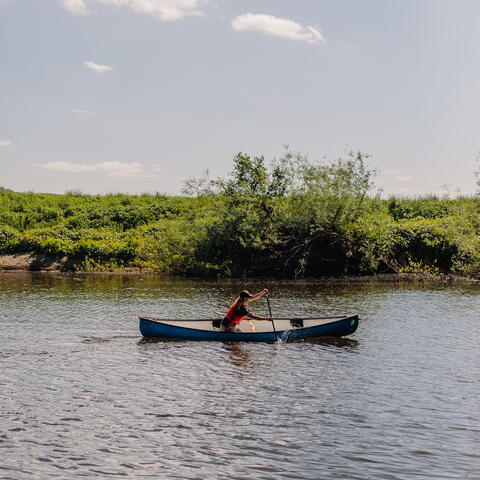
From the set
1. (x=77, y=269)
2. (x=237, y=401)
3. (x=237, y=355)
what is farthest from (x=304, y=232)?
(x=237, y=401)

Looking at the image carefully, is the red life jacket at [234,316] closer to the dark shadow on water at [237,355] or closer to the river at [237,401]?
the dark shadow on water at [237,355]

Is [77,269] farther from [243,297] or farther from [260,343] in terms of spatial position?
[260,343]

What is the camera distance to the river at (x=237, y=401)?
11141mm

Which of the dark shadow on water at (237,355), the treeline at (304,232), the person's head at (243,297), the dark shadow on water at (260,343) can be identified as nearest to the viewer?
the dark shadow on water at (237,355)

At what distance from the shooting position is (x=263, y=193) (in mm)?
41500

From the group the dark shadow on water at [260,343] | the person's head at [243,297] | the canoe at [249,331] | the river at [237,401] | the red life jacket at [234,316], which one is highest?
the person's head at [243,297]

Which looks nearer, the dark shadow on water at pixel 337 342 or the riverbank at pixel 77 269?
the dark shadow on water at pixel 337 342

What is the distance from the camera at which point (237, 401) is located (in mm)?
14914

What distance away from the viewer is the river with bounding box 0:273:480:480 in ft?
36.6

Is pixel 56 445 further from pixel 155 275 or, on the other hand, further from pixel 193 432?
pixel 155 275

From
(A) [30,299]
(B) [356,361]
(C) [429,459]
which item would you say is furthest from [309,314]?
(C) [429,459]

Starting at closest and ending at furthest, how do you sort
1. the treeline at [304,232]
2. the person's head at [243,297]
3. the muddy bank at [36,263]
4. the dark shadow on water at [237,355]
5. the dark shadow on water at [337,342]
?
1. the dark shadow on water at [237,355]
2. the dark shadow on water at [337,342]
3. the person's head at [243,297]
4. the treeline at [304,232]
5. the muddy bank at [36,263]

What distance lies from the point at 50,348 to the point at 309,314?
437 inches

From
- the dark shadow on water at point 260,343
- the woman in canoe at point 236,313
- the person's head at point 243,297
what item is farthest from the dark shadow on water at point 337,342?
the person's head at point 243,297
